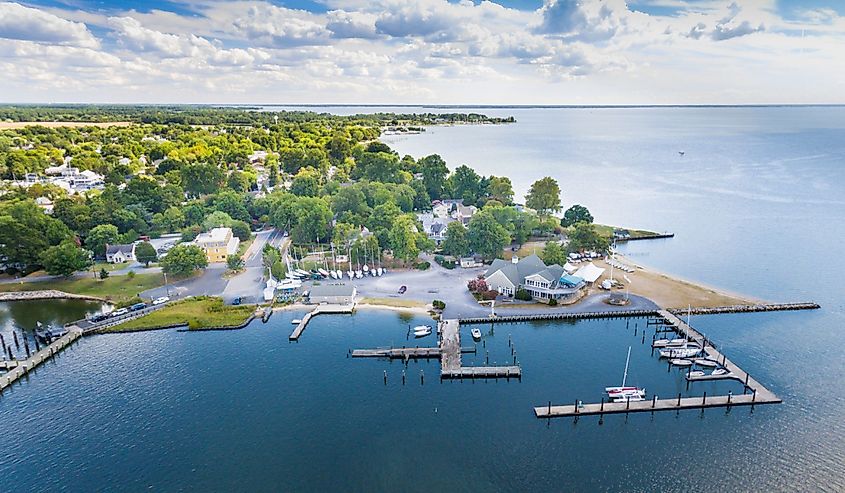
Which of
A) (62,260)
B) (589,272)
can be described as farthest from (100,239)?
(589,272)

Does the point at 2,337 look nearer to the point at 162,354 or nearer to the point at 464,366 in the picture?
the point at 162,354

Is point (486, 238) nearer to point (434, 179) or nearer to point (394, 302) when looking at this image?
point (394, 302)

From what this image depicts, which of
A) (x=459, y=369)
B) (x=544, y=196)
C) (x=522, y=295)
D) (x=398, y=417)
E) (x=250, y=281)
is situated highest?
(x=544, y=196)

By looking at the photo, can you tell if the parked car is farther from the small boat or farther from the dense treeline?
the small boat

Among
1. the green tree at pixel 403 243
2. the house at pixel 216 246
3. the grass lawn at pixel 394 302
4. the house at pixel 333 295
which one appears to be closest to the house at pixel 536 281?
the grass lawn at pixel 394 302

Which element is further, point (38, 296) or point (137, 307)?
point (38, 296)

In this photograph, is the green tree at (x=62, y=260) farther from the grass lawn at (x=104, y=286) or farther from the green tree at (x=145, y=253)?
the green tree at (x=145, y=253)

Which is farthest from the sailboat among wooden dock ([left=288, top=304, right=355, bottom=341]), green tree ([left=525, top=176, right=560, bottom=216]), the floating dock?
green tree ([left=525, top=176, right=560, bottom=216])
